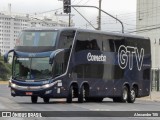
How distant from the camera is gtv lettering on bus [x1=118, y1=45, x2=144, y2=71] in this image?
1326 inches

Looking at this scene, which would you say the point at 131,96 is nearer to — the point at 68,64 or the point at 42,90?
the point at 68,64

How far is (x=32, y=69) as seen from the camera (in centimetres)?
2933

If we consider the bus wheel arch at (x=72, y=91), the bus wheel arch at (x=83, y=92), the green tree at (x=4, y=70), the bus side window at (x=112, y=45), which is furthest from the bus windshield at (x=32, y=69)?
the green tree at (x=4, y=70)

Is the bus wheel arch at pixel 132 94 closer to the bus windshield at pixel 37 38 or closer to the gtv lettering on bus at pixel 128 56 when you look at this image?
the gtv lettering on bus at pixel 128 56

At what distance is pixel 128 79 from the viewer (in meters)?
34.5

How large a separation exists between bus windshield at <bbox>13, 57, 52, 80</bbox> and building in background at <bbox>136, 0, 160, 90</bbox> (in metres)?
67.1

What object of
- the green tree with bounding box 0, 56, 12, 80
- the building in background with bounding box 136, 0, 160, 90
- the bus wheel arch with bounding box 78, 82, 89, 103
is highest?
the building in background with bounding box 136, 0, 160, 90

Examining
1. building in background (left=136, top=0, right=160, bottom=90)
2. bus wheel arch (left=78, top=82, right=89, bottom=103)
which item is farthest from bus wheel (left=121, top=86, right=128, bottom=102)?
building in background (left=136, top=0, right=160, bottom=90)

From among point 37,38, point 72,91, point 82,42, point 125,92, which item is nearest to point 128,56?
point 125,92

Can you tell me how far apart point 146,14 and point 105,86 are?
7374cm

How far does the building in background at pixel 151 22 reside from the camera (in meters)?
97.3

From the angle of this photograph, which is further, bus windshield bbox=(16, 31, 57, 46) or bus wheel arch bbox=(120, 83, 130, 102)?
bus wheel arch bbox=(120, 83, 130, 102)

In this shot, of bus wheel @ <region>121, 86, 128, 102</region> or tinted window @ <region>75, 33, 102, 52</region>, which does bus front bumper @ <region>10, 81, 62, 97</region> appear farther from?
bus wheel @ <region>121, 86, 128, 102</region>

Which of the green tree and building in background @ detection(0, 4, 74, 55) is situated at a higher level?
building in background @ detection(0, 4, 74, 55)
